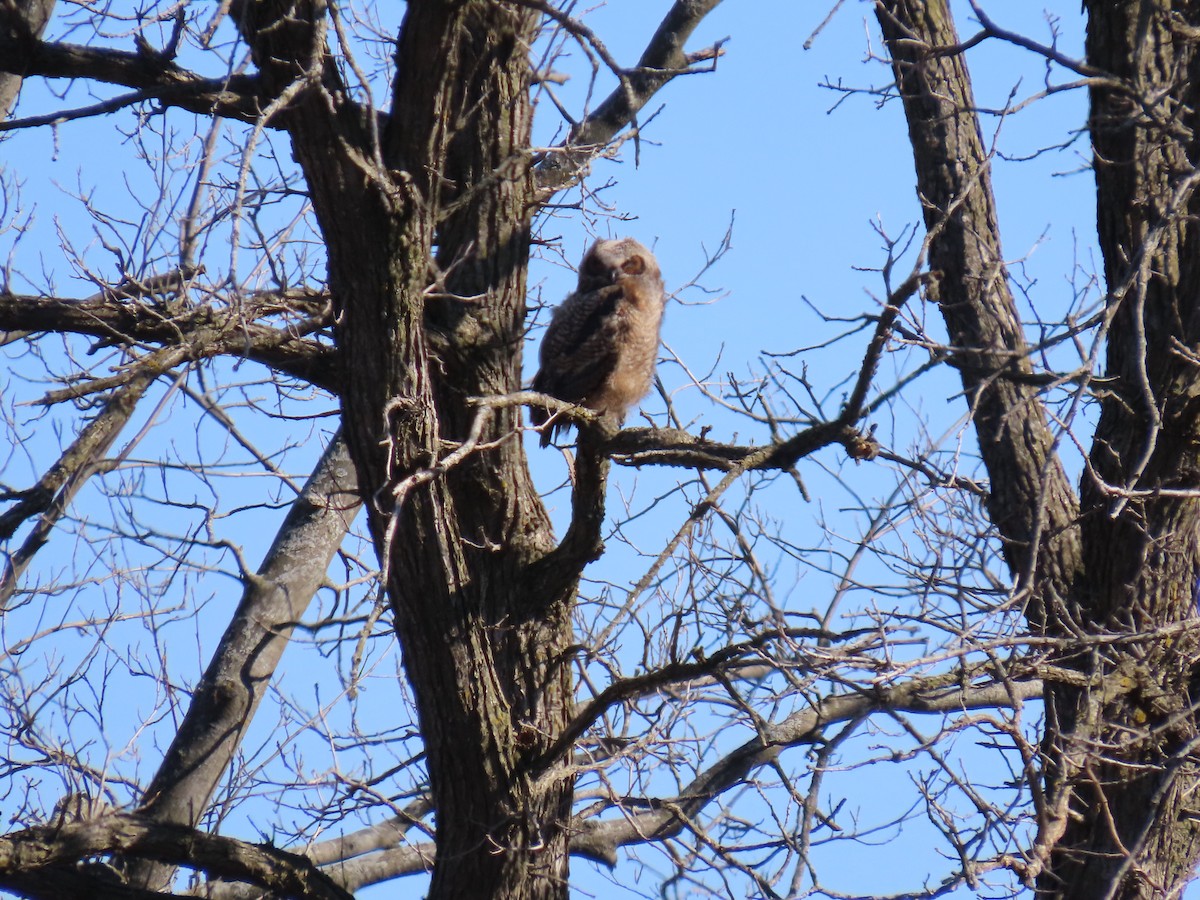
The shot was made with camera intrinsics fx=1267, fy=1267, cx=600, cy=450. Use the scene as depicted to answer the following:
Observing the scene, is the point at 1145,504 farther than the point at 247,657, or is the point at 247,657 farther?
the point at 247,657

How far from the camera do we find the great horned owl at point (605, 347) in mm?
5848

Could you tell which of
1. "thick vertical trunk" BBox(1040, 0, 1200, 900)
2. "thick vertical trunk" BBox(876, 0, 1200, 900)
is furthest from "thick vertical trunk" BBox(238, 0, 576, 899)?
"thick vertical trunk" BBox(1040, 0, 1200, 900)

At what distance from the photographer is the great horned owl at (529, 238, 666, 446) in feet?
19.2

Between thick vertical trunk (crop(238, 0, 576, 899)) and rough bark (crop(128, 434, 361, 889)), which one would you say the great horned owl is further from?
thick vertical trunk (crop(238, 0, 576, 899))

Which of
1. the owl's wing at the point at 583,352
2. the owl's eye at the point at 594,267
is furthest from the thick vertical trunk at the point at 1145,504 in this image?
the owl's eye at the point at 594,267

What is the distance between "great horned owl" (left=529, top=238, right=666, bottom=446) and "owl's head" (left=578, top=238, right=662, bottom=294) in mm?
87

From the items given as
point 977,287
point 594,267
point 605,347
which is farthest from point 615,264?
point 977,287

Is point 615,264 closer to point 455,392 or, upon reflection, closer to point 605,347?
point 605,347

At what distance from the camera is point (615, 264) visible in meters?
6.36

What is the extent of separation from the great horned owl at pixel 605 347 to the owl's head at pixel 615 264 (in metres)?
0.09

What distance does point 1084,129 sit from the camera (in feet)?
14.1

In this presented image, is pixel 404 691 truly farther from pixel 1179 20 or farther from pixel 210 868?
pixel 1179 20

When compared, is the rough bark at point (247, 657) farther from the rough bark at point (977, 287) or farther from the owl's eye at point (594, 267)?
the rough bark at point (977, 287)

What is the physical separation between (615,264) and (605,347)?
0.69m
